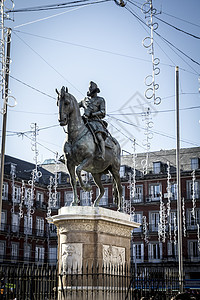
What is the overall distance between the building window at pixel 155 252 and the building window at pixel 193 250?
291 centimetres

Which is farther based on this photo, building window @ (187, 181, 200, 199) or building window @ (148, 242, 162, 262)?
building window @ (148, 242, 162, 262)

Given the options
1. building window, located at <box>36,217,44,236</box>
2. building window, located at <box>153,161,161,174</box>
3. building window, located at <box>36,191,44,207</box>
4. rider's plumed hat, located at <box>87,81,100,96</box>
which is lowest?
building window, located at <box>36,217,44,236</box>

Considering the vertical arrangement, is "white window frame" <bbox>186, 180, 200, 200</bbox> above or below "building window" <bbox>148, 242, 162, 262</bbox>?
above

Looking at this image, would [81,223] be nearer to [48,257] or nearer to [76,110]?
[76,110]

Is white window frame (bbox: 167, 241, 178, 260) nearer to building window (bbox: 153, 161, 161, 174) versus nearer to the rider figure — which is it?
building window (bbox: 153, 161, 161, 174)

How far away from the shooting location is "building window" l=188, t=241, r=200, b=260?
46.2 m

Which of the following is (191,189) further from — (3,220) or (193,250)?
(3,220)

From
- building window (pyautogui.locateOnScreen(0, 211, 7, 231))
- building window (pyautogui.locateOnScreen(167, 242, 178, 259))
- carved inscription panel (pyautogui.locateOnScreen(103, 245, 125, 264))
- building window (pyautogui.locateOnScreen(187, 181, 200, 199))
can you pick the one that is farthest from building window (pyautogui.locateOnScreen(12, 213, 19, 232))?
carved inscription panel (pyautogui.locateOnScreen(103, 245, 125, 264))

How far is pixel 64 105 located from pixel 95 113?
1169 millimetres

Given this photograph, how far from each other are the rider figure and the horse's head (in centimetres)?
82

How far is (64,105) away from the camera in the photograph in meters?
11.9

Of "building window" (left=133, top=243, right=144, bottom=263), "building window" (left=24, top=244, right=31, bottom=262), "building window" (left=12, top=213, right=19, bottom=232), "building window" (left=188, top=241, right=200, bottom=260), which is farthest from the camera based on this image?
"building window" (left=24, top=244, right=31, bottom=262)

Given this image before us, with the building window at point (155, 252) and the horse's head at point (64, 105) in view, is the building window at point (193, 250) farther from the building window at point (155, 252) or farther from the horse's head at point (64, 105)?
the horse's head at point (64, 105)

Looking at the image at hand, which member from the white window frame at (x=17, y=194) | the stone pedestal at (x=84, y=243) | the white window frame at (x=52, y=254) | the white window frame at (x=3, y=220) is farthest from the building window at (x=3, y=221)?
the stone pedestal at (x=84, y=243)
